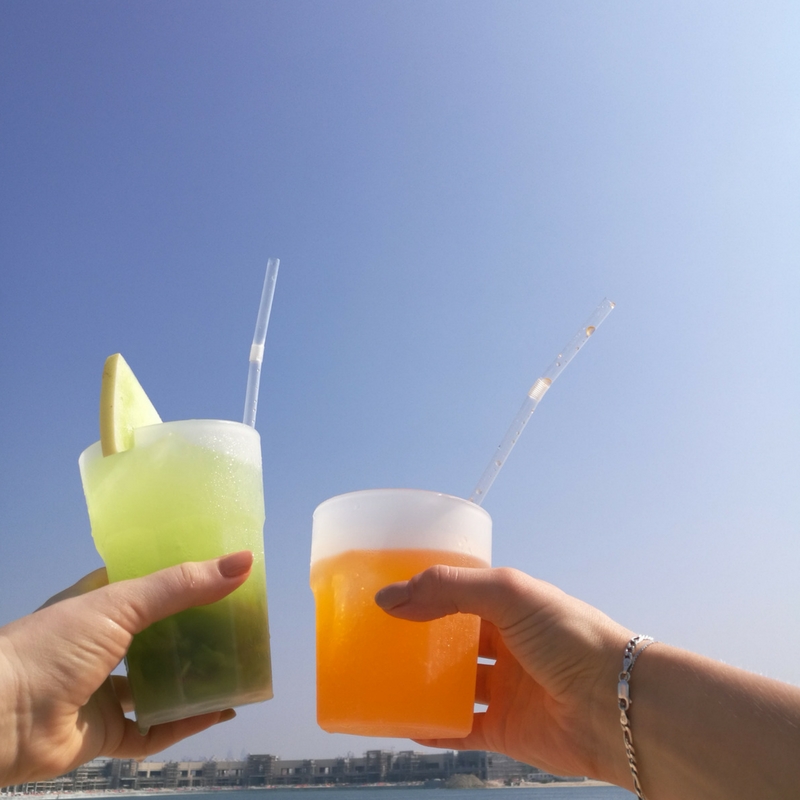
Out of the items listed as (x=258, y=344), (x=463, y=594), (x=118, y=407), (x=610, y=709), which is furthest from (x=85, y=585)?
(x=610, y=709)

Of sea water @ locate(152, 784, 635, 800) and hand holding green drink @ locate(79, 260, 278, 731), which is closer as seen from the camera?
hand holding green drink @ locate(79, 260, 278, 731)

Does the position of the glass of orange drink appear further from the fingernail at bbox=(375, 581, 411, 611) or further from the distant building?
the distant building

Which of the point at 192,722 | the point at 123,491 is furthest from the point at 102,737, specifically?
the point at 123,491

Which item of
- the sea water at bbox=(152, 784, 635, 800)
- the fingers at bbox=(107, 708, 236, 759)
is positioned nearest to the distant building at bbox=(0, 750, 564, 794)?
the sea water at bbox=(152, 784, 635, 800)

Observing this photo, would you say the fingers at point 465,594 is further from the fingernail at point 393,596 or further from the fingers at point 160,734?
the fingers at point 160,734

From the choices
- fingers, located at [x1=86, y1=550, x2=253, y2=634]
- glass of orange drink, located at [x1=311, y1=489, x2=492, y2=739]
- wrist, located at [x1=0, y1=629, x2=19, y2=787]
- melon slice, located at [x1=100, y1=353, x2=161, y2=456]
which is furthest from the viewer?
melon slice, located at [x1=100, y1=353, x2=161, y2=456]

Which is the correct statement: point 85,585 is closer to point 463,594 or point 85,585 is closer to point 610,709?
point 463,594
